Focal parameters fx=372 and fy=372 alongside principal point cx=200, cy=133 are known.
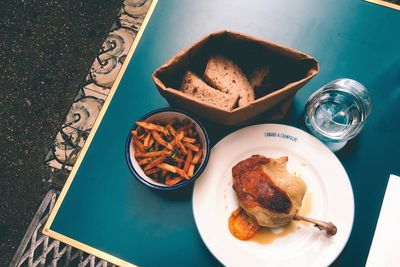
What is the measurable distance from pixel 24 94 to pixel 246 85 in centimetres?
153

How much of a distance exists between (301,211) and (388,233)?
0.26 m

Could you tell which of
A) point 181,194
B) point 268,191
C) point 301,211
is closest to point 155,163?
point 181,194

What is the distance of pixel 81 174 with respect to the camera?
1168 mm

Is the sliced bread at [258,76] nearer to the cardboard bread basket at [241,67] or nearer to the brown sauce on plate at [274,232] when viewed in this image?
the cardboard bread basket at [241,67]

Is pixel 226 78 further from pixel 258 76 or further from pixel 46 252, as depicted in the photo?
pixel 46 252

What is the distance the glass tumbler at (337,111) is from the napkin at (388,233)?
193mm

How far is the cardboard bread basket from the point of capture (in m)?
0.98

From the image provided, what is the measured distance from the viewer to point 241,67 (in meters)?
1.13

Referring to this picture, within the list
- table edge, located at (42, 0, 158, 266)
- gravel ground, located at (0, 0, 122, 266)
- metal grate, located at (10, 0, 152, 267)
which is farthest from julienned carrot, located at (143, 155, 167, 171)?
gravel ground, located at (0, 0, 122, 266)

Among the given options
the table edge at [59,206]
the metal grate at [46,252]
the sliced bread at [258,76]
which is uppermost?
the sliced bread at [258,76]

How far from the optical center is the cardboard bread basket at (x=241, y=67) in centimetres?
98

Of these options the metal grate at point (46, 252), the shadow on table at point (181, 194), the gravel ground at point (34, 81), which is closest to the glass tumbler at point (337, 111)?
the shadow on table at point (181, 194)

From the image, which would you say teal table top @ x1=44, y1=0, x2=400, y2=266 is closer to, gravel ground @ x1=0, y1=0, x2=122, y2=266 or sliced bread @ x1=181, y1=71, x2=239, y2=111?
sliced bread @ x1=181, y1=71, x2=239, y2=111

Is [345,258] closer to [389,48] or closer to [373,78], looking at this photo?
[373,78]
